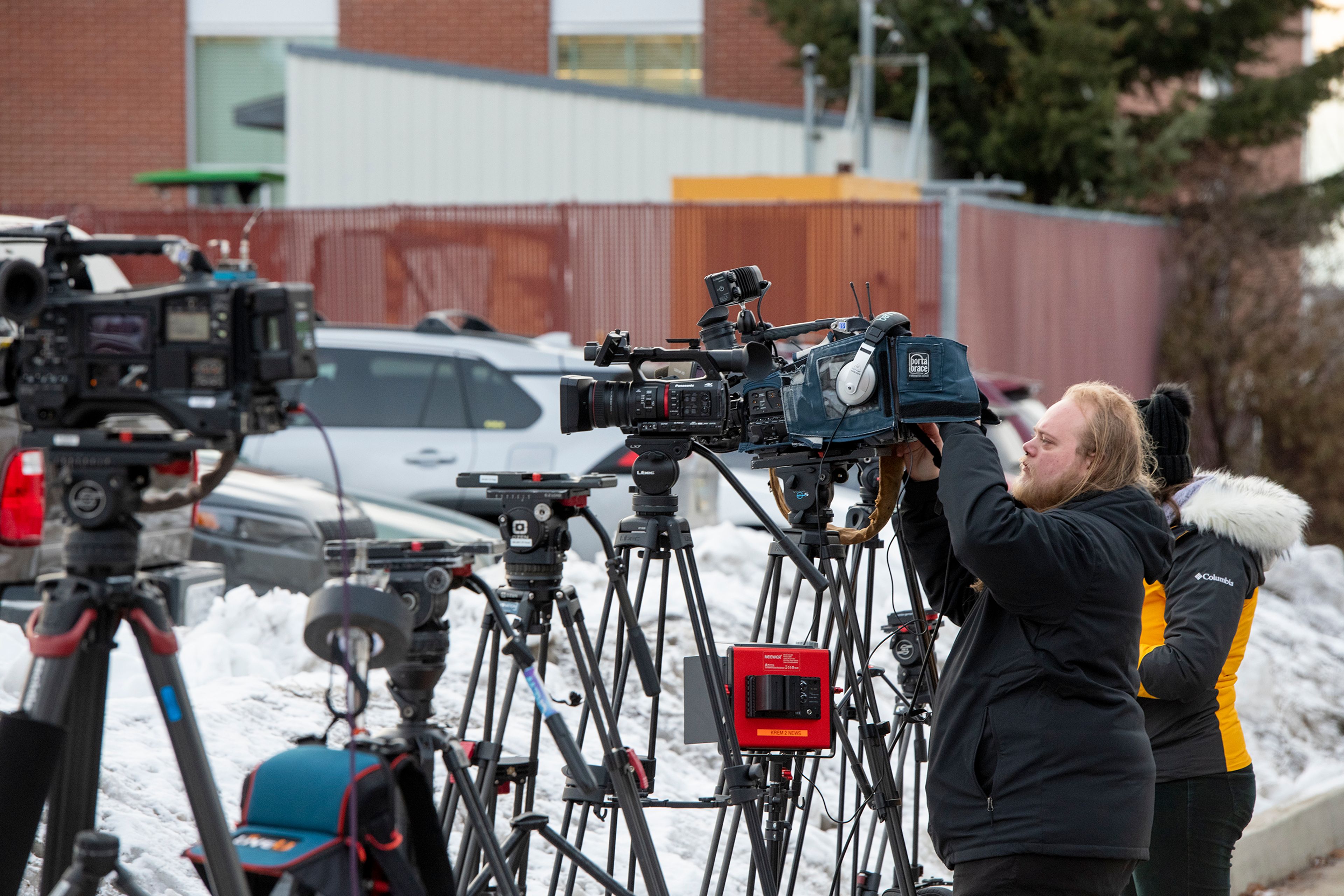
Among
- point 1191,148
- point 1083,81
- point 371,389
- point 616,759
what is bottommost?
point 616,759

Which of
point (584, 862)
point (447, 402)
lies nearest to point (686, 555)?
point (584, 862)

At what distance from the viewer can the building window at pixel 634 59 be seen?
20.3 meters

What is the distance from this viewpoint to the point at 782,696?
3.87 m

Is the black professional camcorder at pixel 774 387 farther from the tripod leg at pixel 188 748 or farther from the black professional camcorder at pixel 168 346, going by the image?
the tripod leg at pixel 188 748

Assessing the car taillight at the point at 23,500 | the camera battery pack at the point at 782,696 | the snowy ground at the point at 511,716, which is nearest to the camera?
the camera battery pack at the point at 782,696

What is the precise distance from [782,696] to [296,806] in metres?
1.53

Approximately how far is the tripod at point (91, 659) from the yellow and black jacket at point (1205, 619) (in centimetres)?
249

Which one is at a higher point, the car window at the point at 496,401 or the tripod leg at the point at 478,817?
the car window at the point at 496,401

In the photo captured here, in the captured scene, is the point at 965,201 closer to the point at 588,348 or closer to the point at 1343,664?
the point at 1343,664

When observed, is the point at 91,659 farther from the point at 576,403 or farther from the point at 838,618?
the point at 838,618

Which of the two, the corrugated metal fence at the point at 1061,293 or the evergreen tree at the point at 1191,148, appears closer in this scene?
the corrugated metal fence at the point at 1061,293

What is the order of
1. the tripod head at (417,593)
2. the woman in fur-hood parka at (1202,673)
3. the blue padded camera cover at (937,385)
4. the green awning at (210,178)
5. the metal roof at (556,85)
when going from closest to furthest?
the tripod head at (417,593) → the blue padded camera cover at (937,385) → the woman in fur-hood parka at (1202,673) → the metal roof at (556,85) → the green awning at (210,178)

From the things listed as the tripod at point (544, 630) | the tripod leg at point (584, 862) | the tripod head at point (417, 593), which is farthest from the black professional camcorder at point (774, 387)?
the tripod leg at point (584, 862)

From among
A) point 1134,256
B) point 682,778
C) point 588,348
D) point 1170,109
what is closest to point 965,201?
point 1134,256
